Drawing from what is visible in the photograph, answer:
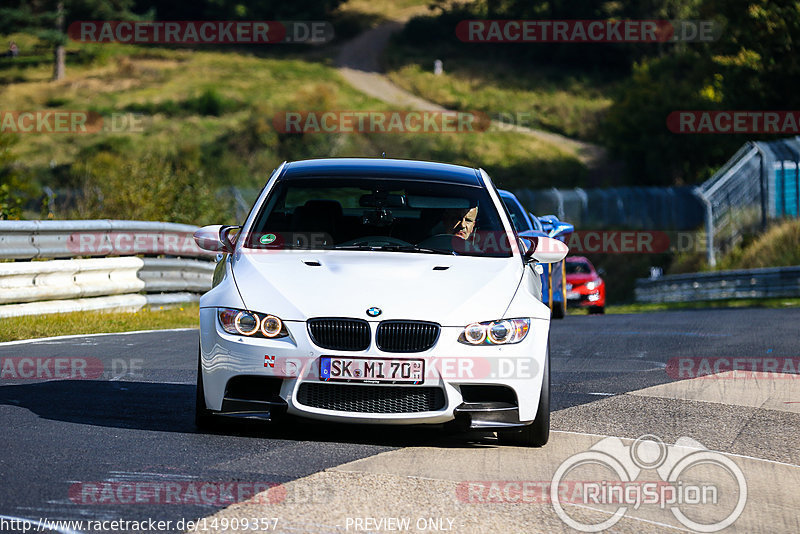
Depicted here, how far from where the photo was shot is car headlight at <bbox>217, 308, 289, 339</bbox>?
6.88m

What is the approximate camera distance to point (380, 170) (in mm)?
8555

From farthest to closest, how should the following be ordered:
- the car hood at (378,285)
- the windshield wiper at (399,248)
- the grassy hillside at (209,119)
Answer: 1. the grassy hillside at (209,119)
2. the windshield wiper at (399,248)
3. the car hood at (378,285)

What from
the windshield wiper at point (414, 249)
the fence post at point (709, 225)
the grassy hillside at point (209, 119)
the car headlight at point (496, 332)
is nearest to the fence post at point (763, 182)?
the fence post at point (709, 225)

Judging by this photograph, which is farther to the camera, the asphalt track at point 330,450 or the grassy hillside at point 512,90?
the grassy hillside at point 512,90

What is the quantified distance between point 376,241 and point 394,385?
145 centimetres

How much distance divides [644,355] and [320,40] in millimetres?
93417

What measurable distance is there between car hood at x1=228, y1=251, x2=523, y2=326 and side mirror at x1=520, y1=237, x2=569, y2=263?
386 millimetres

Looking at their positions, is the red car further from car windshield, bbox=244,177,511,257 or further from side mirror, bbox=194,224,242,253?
side mirror, bbox=194,224,242,253

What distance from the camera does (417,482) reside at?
608cm

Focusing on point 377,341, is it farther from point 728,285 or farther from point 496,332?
point 728,285

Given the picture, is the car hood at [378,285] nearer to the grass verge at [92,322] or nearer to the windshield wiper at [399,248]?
the windshield wiper at [399,248]

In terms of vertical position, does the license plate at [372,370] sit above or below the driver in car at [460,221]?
below

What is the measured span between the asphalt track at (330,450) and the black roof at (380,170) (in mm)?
1663

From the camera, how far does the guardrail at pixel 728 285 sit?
26688 mm
